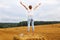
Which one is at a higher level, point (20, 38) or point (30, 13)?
point (30, 13)

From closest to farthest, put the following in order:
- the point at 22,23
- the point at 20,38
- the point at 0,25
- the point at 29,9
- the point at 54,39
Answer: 1. the point at 20,38
2. the point at 29,9
3. the point at 54,39
4. the point at 0,25
5. the point at 22,23

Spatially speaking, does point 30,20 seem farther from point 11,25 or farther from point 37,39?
point 11,25

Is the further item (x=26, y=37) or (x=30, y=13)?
(x=30, y=13)

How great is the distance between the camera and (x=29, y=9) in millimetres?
19656

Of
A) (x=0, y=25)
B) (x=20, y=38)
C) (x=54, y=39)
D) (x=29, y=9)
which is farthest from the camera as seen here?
(x=0, y=25)

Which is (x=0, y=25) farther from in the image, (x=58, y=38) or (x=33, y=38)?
(x=33, y=38)

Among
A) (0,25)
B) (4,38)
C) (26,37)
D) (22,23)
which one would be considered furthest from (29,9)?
(22,23)

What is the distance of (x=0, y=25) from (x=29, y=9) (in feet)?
54.3

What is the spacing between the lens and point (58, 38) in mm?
23109

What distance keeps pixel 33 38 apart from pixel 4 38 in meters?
5.83

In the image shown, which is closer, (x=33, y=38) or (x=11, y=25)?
(x=33, y=38)

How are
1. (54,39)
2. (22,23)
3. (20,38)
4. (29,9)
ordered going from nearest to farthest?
(20,38)
(29,9)
(54,39)
(22,23)

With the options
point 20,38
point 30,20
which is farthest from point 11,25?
point 20,38

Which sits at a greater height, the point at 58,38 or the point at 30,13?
the point at 30,13
